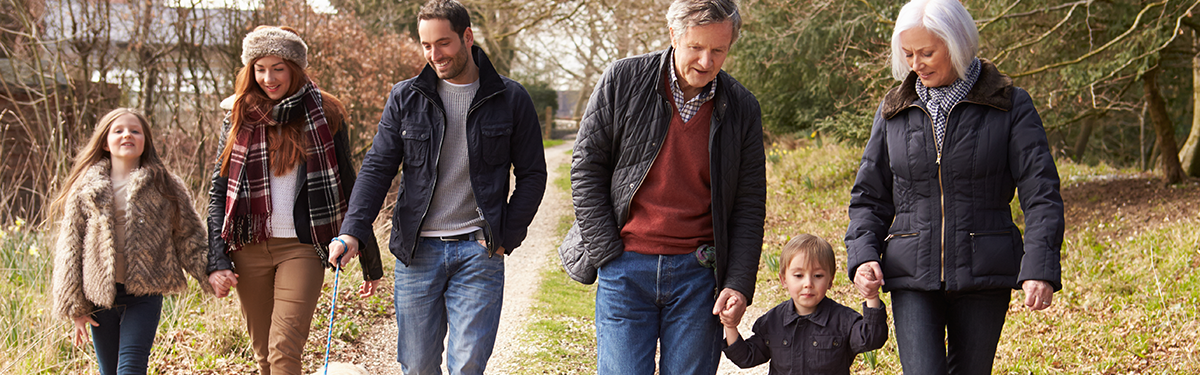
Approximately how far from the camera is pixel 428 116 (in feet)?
9.56

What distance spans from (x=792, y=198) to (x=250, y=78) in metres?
8.31

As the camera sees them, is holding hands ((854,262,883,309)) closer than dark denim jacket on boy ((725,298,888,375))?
Yes

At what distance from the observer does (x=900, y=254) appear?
98.8 inches

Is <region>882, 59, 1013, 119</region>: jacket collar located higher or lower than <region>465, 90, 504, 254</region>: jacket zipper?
higher

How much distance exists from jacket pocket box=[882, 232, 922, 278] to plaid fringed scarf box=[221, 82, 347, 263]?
2.09 metres

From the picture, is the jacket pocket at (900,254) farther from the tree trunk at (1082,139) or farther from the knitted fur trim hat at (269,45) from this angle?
the tree trunk at (1082,139)

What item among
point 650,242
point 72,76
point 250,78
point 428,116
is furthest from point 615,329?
point 72,76

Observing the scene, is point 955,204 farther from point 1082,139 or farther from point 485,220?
point 1082,139

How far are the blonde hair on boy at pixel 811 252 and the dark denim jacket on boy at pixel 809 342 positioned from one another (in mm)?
125

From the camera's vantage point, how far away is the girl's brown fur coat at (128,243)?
316 cm

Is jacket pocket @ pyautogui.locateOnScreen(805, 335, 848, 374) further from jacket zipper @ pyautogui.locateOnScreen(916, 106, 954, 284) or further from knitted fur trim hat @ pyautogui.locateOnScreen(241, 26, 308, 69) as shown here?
knitted fur trim hat @ pyautogui.locateOnScreen(241, 26, 308, 69)

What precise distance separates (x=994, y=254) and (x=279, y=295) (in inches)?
101

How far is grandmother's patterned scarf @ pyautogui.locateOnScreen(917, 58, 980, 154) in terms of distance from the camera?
8.10 ft

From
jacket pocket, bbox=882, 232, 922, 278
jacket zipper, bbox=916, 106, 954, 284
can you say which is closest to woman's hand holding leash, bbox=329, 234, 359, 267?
jacket pocket, bbox=882, 232, 922, 278
